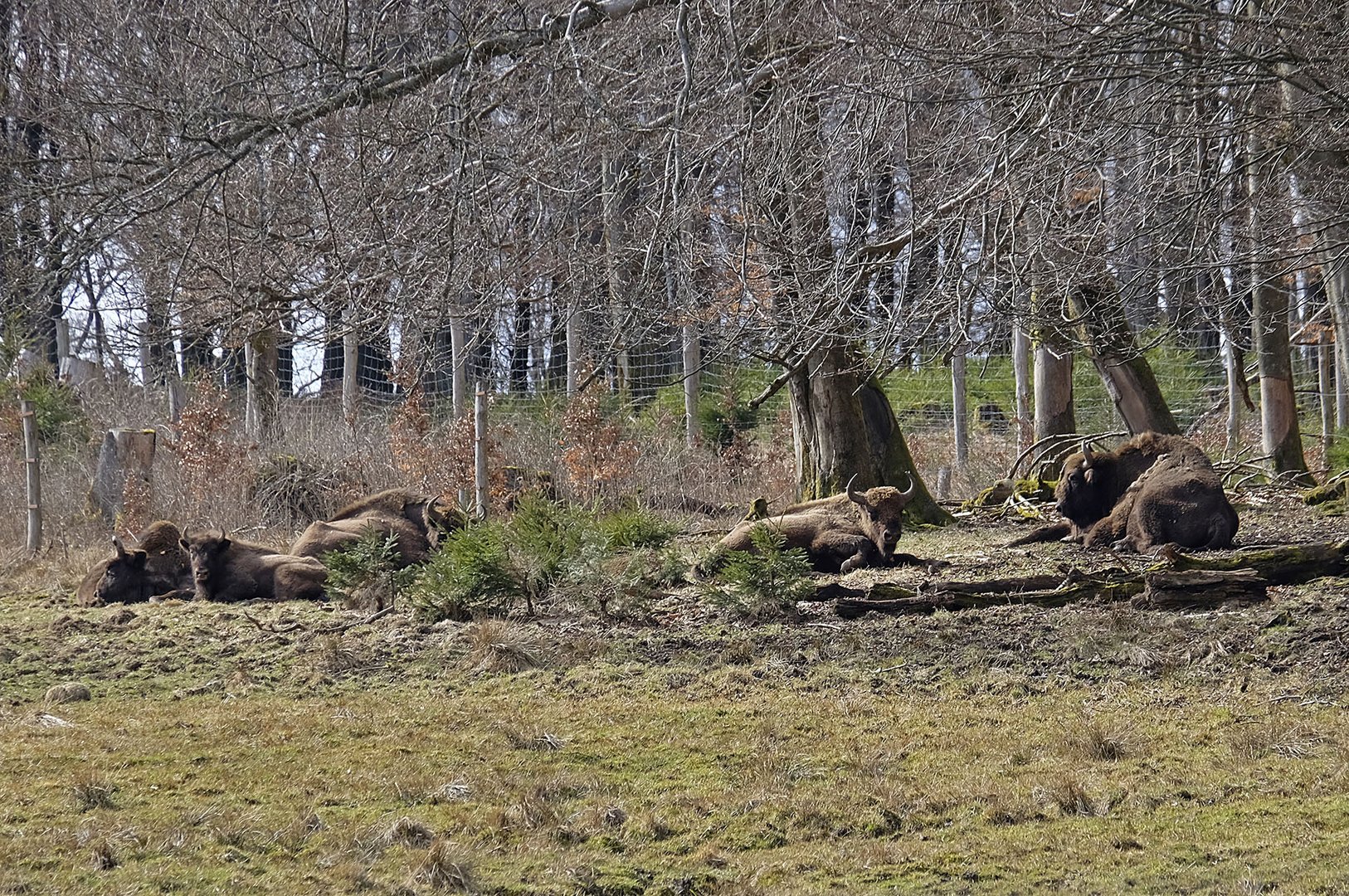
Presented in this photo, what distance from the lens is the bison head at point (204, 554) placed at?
437 inches

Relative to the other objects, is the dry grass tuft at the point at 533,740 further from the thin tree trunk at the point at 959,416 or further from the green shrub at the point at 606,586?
the thin tree trunk at the point at 959,416

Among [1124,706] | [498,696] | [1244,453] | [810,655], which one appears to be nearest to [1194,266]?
[1124,706]

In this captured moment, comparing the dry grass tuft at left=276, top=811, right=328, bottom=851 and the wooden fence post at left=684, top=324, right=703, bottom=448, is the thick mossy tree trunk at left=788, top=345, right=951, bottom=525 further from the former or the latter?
the dry grass tuft at left=276, top=811, right=328, bottom=851

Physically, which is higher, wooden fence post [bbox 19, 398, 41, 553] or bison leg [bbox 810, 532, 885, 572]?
wooden fence post [bbox 19, 398, 41, 553]

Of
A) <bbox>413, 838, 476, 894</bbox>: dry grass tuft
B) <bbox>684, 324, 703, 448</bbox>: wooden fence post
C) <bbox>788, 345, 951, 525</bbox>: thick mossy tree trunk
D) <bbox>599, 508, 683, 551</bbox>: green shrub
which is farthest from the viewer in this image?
<bbox>684, 324, 703, 448</bbox>: wooden fence post

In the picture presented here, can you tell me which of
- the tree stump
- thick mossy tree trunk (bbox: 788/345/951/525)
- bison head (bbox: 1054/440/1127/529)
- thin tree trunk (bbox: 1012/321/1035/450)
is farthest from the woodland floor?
thin tree trunk (bbox: 1012/321/1035/450)

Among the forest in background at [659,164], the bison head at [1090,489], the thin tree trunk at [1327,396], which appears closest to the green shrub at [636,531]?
the forest in background at [659,164]

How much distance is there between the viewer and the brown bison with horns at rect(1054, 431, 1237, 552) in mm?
10570

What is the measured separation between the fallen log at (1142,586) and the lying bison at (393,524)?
412cm

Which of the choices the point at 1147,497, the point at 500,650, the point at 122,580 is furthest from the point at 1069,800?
the point at 122,580

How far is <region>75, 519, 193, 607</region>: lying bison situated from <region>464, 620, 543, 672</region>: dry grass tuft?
4.24m

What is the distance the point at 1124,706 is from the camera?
249 inches

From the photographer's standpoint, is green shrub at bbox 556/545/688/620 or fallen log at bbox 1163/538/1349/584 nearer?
fallen log at bbox 1163/538/1349/584

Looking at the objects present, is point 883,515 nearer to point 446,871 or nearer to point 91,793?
point 91,793
